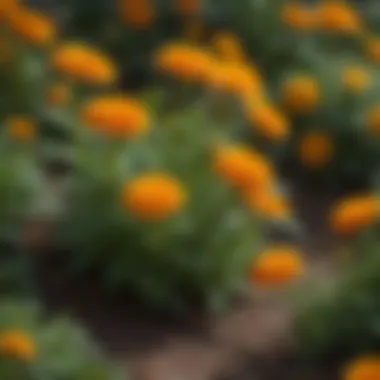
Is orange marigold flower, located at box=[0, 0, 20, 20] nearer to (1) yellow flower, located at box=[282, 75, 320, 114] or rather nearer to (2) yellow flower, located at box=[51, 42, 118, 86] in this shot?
(2) yellow flower, located at box=[51, 42, 118, 86]

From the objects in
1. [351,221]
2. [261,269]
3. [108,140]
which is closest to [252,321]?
[261,269]

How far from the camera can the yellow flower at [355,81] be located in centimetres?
346

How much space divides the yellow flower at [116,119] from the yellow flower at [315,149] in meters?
0.73

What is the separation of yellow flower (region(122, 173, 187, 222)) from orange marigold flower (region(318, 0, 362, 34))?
135 centimetres

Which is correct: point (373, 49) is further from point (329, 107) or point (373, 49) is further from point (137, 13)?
point (137, 13)

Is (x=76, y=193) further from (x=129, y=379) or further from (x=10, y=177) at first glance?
(x=129, y=379)

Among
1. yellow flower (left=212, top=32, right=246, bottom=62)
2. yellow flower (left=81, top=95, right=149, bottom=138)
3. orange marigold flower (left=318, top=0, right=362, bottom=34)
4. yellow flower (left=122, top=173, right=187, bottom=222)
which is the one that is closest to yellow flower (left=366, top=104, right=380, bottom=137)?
yellow flower (left=212, top=32, right=246, bottom=62)

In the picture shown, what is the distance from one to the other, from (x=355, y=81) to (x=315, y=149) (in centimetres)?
22

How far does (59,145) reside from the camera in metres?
2.97

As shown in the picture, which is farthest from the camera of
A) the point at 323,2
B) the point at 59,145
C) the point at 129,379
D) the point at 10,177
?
the point at 323,2

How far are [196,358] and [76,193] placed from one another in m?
0.40

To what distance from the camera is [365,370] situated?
2326 mm

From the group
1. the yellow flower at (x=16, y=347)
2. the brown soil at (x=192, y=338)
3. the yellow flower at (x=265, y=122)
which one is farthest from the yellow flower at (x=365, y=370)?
the yellow flower at (x=265, y=122)

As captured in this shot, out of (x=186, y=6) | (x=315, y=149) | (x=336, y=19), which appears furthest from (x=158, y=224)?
(x=336, y=19)
